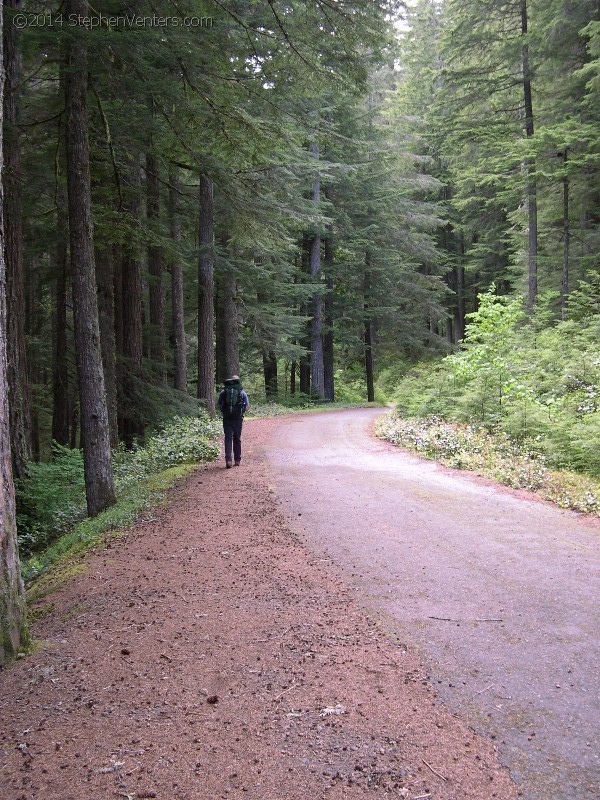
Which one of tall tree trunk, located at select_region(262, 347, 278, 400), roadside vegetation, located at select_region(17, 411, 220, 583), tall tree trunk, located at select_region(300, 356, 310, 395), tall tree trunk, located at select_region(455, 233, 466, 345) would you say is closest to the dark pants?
roadside vegetation, located at select_region(17, 411, 220, 583)

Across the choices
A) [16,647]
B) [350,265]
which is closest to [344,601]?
[16,647]

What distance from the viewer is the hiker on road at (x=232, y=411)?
37.0 ft

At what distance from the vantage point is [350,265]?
29.9m

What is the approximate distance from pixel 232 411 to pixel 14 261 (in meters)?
4.82

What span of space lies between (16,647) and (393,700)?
2.66 meters

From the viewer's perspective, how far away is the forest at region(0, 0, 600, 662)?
828 cm

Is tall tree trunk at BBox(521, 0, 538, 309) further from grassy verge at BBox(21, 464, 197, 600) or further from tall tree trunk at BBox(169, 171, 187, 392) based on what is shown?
grassy verge at BBox(21, 464, 197, 600)

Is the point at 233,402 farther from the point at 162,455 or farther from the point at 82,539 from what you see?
the point at 82,539

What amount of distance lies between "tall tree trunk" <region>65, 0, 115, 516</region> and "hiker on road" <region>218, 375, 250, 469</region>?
295 centimetres

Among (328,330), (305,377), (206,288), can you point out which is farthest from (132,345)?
(305,377)

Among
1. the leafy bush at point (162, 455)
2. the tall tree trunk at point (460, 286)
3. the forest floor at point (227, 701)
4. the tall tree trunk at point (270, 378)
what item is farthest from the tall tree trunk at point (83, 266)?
the tall tree trunk at point (460, 286)

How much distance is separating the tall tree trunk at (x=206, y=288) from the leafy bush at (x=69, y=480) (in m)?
4.99

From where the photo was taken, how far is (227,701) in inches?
130

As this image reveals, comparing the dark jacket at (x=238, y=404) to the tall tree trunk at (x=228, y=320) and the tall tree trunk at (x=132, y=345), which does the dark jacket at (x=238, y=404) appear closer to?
the tall tree trunk at (x=132, y=345)
